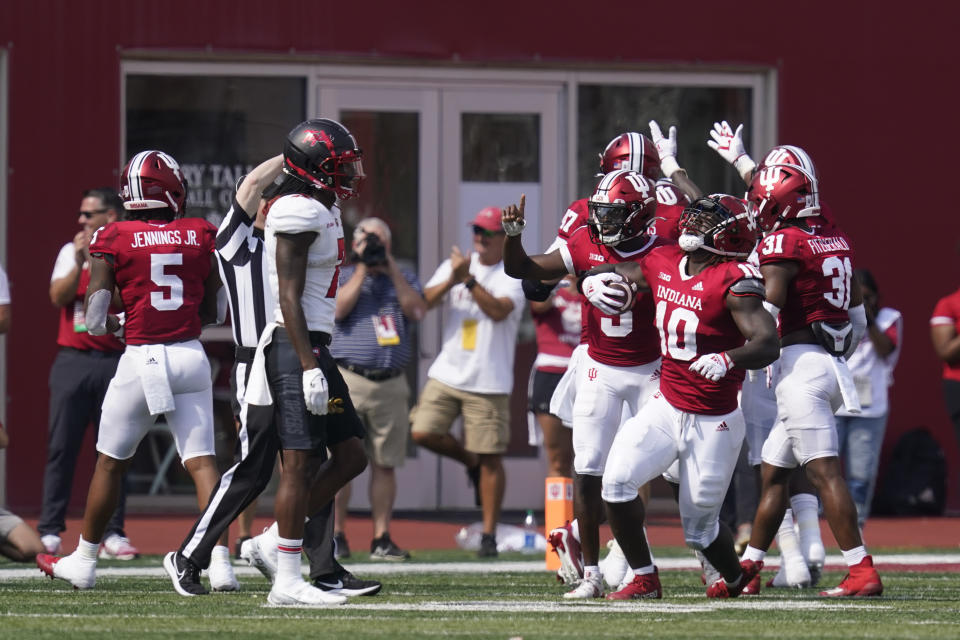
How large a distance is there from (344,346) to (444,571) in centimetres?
191

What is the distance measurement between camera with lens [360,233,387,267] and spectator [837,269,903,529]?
354 centimetres

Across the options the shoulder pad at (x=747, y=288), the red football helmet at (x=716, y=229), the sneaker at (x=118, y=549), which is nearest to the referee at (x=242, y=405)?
the red football helmet at (x=716, y=229)

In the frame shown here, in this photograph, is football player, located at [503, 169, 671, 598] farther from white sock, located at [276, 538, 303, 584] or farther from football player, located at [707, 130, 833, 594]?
white sock, located at [276, 538, 303, 584]

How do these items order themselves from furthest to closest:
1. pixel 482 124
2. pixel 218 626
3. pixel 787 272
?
pixel 482 124
pixel 787 272
pixel 218 626

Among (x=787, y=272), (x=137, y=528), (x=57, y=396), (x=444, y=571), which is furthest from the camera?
(x=137, y=528)

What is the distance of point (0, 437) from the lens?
8633mm

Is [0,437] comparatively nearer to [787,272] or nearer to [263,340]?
[263,340]

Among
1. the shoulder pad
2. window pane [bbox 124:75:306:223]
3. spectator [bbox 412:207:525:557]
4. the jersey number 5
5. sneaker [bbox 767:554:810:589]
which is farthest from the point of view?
window pane [bbox 124:75:306:223]

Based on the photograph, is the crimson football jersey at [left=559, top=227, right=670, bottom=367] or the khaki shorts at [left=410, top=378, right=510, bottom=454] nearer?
the crimson football jersey at [left=559, top=227, right=670, bottom=367]

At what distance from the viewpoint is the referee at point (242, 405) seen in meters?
7.73

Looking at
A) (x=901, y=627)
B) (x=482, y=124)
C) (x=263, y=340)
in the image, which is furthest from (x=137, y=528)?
(x=901, y=627)

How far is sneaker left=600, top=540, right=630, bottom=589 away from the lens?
8.75 metres

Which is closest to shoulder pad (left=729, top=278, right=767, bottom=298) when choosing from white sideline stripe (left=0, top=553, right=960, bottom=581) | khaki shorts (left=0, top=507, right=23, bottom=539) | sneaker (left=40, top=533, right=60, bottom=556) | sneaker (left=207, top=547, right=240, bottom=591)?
sneaker (left=207, top=547, right=240, bottom=591)

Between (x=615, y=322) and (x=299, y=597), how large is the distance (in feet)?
6.45
